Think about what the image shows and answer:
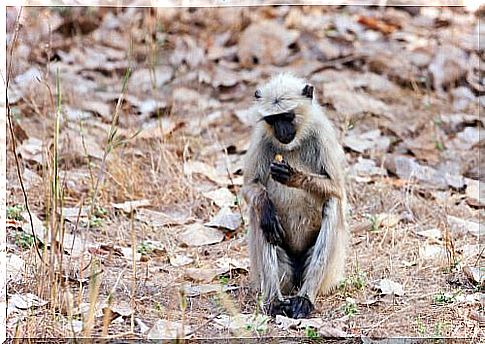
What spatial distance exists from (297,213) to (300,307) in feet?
2.32

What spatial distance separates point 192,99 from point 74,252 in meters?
4.16

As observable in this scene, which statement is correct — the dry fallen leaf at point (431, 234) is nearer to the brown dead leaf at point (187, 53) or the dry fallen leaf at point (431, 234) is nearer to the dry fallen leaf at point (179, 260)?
the dry fallen leaf at point (179, 260)

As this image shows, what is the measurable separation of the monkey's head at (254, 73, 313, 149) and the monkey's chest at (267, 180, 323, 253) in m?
0.32

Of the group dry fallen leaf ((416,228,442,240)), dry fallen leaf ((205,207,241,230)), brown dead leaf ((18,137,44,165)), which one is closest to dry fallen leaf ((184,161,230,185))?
dry fallen leaf ((205,207,241,230))

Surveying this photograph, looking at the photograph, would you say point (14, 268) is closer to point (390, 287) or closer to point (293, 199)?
point (293, 199)

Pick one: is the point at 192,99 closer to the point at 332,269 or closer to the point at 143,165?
the point at 143,165

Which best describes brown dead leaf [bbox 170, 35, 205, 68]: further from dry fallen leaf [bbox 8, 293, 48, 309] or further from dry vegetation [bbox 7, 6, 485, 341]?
Result: dry fallen leaf [bbox 8, 293, 48, 309]

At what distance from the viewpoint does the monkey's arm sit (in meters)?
5.91

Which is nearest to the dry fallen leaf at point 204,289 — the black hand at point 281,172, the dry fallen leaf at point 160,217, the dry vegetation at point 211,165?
the dry vegetation at point 211,165

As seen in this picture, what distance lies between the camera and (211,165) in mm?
8656

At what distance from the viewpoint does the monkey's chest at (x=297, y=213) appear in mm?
6152

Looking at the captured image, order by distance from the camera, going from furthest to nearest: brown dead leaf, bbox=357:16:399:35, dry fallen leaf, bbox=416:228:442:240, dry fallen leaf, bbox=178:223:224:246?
brown dead leaf, bbox=357:16:399:35 → dry fallen leaf, bbox=416:228:442:240 → dry fallen leaf, bbox=178:223:224:246

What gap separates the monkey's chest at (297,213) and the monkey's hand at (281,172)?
247 millimetres

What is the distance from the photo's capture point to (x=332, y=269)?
5988 millimetres
